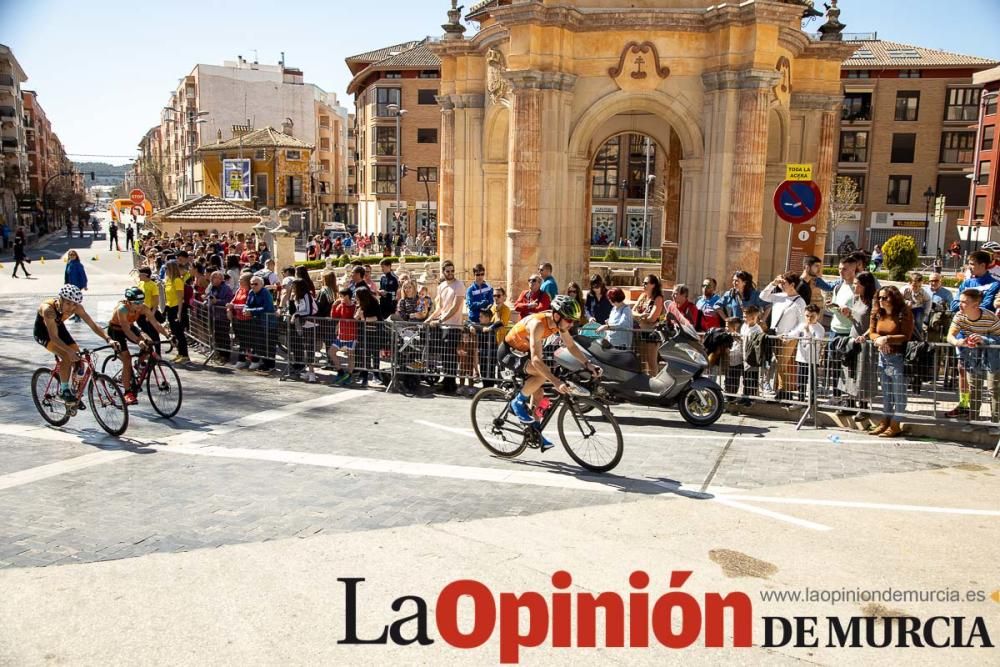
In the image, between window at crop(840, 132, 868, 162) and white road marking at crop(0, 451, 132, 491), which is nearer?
white road marking at crop(0, 451, 132, 491)

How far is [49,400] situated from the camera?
30.7 feet

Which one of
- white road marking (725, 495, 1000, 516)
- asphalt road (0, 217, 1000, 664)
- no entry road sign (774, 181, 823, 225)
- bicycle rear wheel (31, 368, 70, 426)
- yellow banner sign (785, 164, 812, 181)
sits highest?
yellow banner sign (785, 164, 812, 181)

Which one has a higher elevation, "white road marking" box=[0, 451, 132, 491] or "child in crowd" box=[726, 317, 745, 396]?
"child in crowd" box=[726, 317, 745, 396]

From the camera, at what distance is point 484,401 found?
8.48 meters

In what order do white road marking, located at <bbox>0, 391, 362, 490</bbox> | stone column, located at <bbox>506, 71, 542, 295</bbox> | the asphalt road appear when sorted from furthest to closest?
stone column, located at <bbox>506, 71, 542, 295</bbox> < white road marking, located at <bbox>0, 391, 362, 490</bbox> < the asphalt road

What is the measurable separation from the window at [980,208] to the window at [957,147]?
28.0 ft

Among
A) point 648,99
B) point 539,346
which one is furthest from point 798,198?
point 648,99

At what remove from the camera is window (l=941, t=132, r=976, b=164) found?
2279 inches

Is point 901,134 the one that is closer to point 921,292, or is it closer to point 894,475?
point 921,292

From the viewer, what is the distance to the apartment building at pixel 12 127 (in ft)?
259

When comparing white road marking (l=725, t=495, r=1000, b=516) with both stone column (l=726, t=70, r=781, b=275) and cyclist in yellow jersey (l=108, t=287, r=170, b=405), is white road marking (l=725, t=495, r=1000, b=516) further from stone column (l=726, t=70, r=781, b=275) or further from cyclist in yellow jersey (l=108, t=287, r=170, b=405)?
stone column (l=726, t=70, r=781, b=275)

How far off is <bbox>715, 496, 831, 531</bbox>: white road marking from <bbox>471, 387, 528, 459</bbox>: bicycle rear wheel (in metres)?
2.11

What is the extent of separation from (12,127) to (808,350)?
3896 inches

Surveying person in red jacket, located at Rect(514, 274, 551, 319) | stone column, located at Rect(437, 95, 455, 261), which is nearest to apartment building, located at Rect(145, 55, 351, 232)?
stone column, located at Rect(437, 95, 455, 261)
